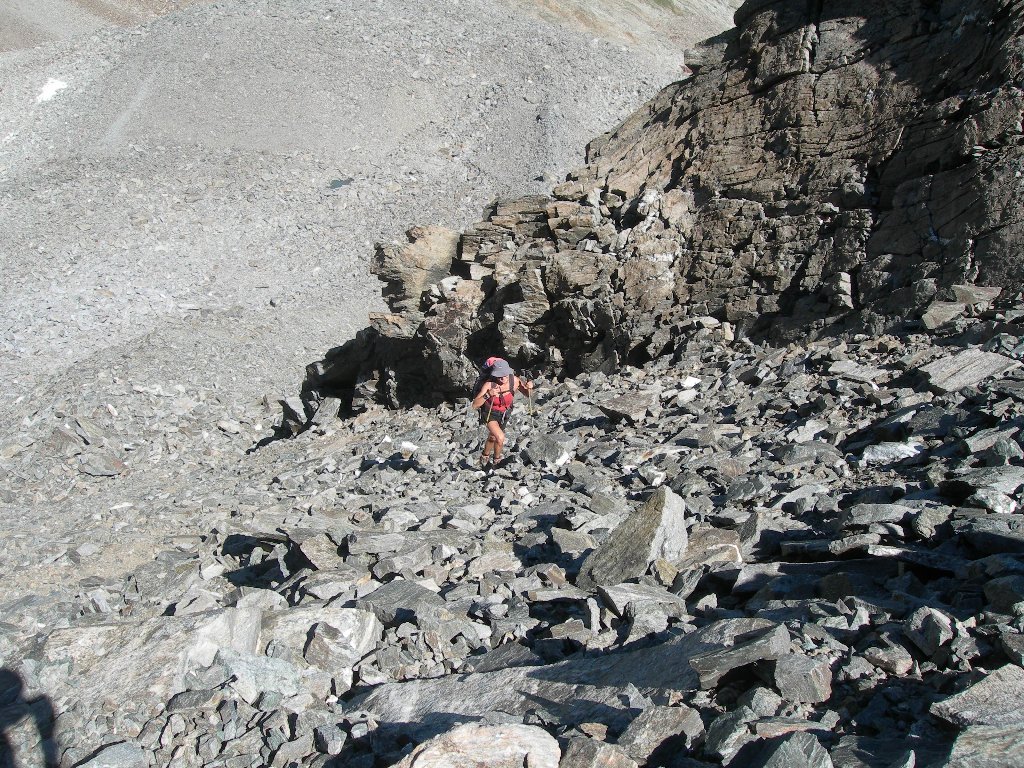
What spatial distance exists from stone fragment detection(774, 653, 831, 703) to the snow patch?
46.4 m

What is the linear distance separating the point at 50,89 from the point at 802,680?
4762 cm

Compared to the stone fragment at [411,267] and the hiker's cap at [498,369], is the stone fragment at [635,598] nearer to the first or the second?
the hiker's cap at [498,369]

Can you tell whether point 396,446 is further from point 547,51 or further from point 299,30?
point 299,30

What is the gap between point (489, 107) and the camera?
37.0 m

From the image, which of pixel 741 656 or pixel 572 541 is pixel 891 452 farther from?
pixel 741 656

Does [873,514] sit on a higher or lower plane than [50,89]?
higher

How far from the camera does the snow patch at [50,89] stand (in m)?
39.4

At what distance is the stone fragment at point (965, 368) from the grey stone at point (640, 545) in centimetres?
375

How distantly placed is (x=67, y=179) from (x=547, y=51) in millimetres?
23822

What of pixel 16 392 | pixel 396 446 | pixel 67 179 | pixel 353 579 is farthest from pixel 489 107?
pixel 353 579

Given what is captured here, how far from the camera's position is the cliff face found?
992cm

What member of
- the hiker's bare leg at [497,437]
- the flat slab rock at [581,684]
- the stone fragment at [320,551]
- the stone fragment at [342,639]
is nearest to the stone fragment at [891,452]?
the flat slab rock at [581,684]

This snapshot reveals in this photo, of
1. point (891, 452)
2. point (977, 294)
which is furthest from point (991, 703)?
point (977, 294)

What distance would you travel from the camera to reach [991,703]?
290 centimetres
